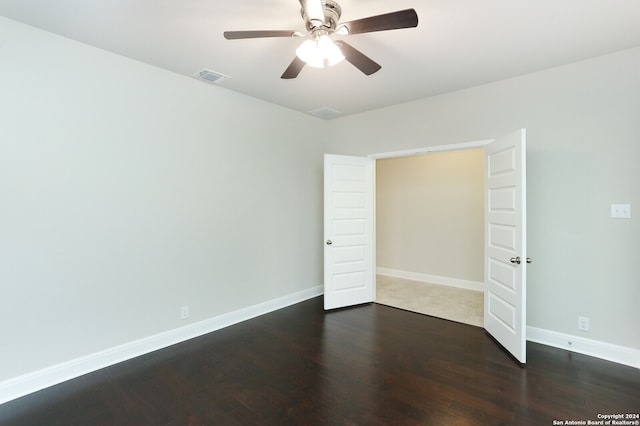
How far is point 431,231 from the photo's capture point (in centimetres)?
576

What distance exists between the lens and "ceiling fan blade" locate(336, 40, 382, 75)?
2.14 meters

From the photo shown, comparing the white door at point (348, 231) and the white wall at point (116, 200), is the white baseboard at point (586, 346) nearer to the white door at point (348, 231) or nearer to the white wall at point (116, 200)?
the white door at point (348, 231)

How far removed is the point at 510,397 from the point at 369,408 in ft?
3.67

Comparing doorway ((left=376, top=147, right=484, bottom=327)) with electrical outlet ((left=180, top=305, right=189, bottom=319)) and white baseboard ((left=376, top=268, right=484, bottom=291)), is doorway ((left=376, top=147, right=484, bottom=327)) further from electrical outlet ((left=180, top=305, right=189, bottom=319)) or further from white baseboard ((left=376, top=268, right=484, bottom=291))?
electrical outlet ((left=180, top=305, right=189, bottom=319))

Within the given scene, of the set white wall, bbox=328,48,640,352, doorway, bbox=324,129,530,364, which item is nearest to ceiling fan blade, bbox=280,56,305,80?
doorway, bbox=324,129,530,364

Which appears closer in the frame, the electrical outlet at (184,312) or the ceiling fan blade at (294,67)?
the ceiling fan blade at (294,67)

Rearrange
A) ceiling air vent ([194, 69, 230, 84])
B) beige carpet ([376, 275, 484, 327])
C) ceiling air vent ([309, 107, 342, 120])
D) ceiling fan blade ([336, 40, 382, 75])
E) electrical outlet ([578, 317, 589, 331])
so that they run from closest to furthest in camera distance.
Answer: ceiling fan blade ([336, 40, 382, 75]) → electrical outlet ([578, 317, 589, 331]) → ceiling air vent ([194, 69, 230, 84]) → beige carpet ([376, 275, 484, 327]) → ceiling air vent ([309, 107, 342, 120])

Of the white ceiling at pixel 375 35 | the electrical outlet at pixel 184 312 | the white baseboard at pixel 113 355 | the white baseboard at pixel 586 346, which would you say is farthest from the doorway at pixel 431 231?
the electrical outlet at pixel 184 312

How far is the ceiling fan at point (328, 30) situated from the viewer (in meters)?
1.80

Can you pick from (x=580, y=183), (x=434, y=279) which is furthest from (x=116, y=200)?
(x=434, y=279)

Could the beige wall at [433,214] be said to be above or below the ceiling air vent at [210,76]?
below

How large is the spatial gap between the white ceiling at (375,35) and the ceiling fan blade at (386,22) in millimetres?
353

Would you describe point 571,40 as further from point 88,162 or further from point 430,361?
point 88,162

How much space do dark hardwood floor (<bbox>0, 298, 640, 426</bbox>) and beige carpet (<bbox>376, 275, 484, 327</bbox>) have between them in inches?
25.6
